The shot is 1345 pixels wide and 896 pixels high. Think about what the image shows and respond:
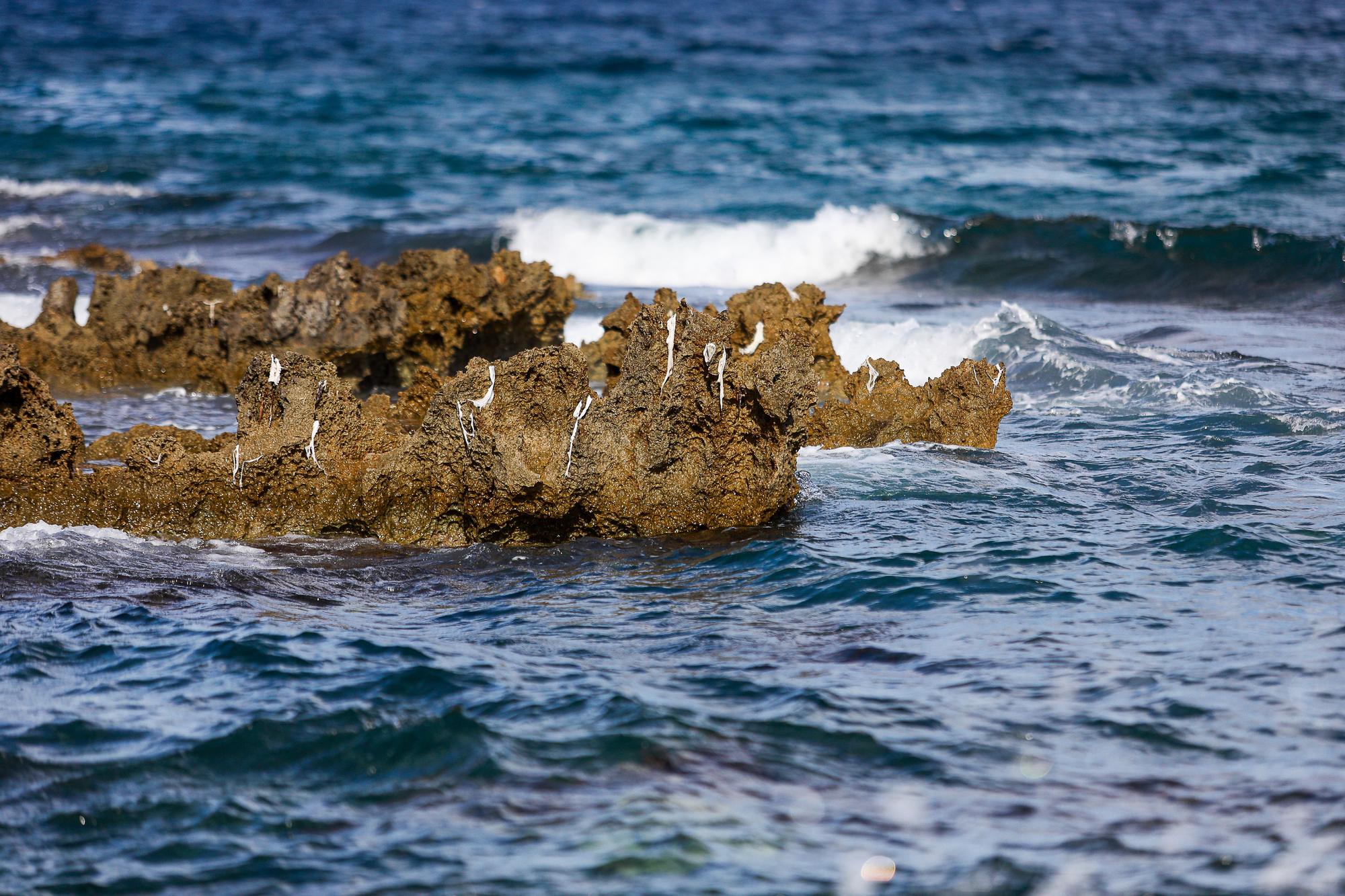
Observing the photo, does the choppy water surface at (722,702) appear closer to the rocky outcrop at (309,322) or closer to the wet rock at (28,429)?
the wet rock at (28,429)

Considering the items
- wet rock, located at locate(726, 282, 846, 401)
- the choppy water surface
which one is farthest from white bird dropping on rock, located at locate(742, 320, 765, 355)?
the choppy water surface

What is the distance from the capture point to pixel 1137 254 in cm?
1543

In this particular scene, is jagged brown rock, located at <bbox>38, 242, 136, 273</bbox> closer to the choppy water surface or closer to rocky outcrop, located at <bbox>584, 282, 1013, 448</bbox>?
rocky outcrop, located at <bbox>584, 282, 1013, 448</bbox>

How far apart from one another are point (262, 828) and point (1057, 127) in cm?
2223

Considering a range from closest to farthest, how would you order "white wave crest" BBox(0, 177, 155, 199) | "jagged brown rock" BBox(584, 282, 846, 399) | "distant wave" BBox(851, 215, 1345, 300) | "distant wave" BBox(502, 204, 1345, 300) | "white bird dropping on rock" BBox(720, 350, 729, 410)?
"white bird dropping on rock" BBox(720, 350, 729, 410) < "jagged brown rock" BBox(584, 282, 846, 399) < "distant wave" BBox(851, 215, 1345, 300) < "distant wave" BBox(502, 204, 1345, 300) < "white wave crest" BBox(0, 177, 155, 199)

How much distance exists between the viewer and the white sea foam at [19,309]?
12.6 m

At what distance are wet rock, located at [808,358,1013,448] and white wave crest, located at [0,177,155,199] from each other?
56.9 feet

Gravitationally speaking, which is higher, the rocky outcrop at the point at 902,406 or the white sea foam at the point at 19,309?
the white sea foam at the point at 19,309

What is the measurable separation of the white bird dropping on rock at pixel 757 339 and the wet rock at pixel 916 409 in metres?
0.57

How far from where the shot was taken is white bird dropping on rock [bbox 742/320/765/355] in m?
7.93

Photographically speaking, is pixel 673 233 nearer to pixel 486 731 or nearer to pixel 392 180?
pixel 392 180

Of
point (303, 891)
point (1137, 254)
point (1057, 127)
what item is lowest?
point (303, 891)

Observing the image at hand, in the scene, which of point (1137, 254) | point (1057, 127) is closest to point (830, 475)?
point (1137, 254)

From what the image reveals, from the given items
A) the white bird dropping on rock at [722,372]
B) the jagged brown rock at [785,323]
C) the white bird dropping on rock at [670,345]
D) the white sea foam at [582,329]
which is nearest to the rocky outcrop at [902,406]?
the jagged brown rock at [785,323]
